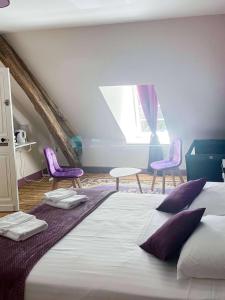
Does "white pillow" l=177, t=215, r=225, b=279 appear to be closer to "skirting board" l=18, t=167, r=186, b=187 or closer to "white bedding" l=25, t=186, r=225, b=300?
"white bedding" l=25, t=186, r=225, b=300

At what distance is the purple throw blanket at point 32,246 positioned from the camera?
1619 millimetres

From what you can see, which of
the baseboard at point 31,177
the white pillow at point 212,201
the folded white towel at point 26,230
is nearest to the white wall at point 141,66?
the baseboard at point 31,177

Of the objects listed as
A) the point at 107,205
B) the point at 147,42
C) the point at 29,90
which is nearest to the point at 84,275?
the point at 107,205

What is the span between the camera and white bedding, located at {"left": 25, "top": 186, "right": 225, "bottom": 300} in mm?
1476

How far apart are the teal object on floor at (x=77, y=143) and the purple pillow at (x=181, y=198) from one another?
3549 millimetres

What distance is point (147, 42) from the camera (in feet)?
12.6

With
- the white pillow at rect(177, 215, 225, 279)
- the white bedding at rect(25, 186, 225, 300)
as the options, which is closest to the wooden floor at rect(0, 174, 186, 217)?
the white bedding at rect(25, 186, 225, 300)

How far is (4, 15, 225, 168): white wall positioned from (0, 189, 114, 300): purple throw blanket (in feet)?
6.67

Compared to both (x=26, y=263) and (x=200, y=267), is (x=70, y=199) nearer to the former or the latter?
Result: (x=26, y=263)

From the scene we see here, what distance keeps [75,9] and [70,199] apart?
5.83ft

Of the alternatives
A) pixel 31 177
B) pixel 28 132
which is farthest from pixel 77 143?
pixel 31 177

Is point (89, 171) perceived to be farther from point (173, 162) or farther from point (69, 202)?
point (69, 202)

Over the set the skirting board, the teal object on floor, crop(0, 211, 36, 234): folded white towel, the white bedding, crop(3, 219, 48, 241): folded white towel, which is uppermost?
the teal object on floor

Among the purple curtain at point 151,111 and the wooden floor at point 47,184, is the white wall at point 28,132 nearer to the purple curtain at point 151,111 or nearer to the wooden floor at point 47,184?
the wooden floor at point 47,184
